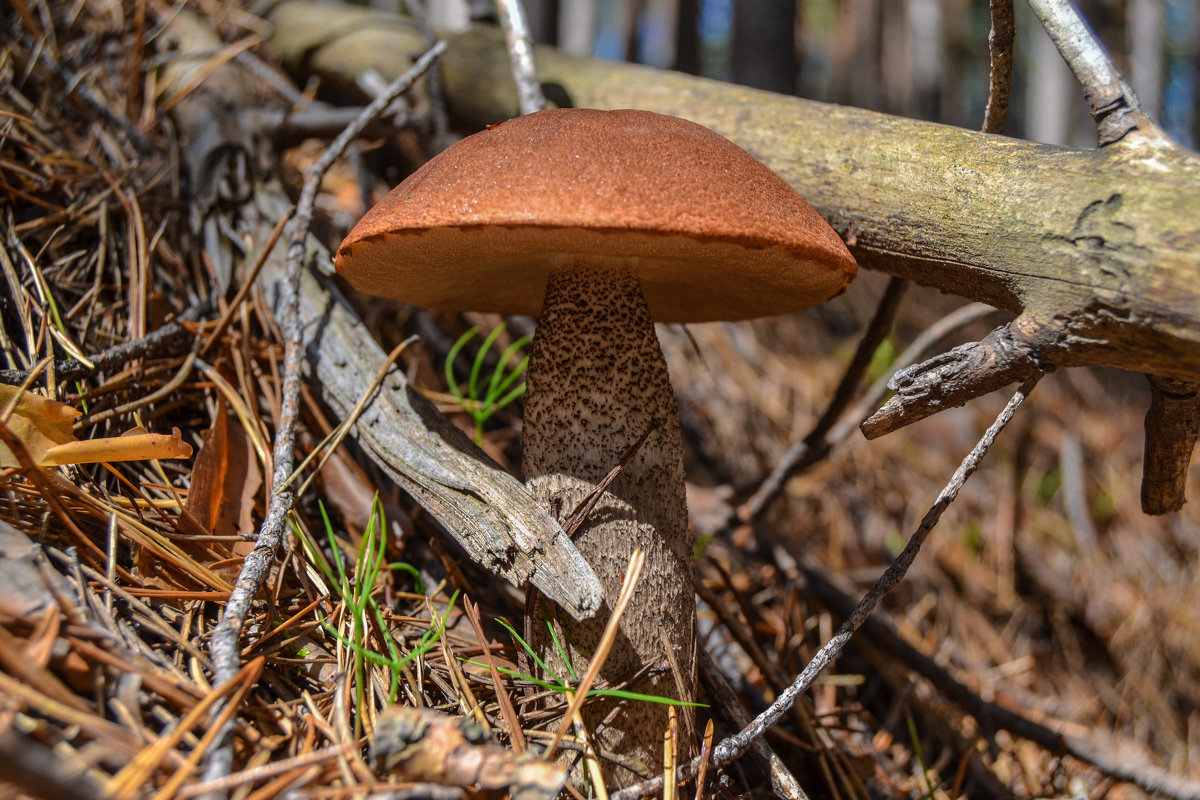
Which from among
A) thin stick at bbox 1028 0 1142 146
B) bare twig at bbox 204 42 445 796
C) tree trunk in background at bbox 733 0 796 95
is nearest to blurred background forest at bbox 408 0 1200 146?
tree trunk in background at bbox 733 0 796 95

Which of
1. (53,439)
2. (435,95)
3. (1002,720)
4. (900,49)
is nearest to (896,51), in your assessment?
(900,49)

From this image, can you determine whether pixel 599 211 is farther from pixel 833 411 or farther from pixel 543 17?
pixel 543 17

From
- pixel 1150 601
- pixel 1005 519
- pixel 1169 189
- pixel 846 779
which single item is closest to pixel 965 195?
pixel 1169 189

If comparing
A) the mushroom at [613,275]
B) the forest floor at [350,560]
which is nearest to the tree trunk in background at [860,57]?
the forest floor at [350,560]

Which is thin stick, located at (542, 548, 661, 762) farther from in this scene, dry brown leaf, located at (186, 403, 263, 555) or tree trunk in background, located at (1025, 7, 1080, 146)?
tree trunk in background, located at (1025, 7, 1080, 146)

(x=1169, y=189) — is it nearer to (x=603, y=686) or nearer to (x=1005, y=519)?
(x=603, y=686)

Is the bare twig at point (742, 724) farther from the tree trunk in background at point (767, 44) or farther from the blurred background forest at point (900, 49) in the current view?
the tree trunk in background at point (767, 44)
